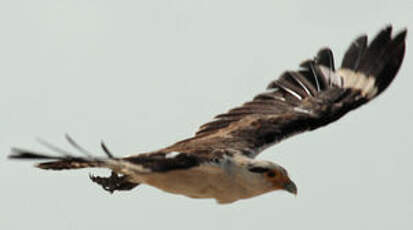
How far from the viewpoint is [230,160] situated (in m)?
14.1

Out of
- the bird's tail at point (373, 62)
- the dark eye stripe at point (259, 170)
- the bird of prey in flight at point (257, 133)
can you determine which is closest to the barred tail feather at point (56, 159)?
the bird of prey in flight at point (257, 133)

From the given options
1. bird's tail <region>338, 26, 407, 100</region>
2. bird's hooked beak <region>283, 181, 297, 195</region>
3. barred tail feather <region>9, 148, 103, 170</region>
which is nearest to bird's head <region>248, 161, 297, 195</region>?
bird's hooked beak <region>283, 181, 297, 195</region>

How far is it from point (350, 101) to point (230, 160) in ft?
10.0

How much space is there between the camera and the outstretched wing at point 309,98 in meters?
15.6

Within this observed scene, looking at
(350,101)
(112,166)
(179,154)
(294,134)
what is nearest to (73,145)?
(112,166)

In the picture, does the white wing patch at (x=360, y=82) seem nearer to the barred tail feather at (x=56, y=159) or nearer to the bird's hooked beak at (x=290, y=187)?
the bird's hooked beak at (x=290, y=187)

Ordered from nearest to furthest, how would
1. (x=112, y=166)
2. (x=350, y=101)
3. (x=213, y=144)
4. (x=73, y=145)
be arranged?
1. (x=73, y=145)
2. (x=112, y=166)
3. (x=213, y=144)
4. (x=350, y=101)

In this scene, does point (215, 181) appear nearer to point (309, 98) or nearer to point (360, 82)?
point (309, 98)

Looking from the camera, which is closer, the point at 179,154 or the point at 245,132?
the point at 179,154

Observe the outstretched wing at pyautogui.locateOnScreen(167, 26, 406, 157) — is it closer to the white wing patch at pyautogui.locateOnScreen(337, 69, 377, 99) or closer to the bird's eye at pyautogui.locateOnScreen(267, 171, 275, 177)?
the white wing patch at pyautogui.locateOnScreen(337, 69, 377, 99)

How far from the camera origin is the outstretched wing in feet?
51.2

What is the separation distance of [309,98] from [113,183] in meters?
3.41

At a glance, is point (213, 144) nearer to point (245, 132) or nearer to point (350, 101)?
point (245, 132)

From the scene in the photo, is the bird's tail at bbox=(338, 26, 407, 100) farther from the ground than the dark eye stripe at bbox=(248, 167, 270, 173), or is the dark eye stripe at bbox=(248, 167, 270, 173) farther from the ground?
the bird's tail at bbox=(338, 26, 407, 100)
